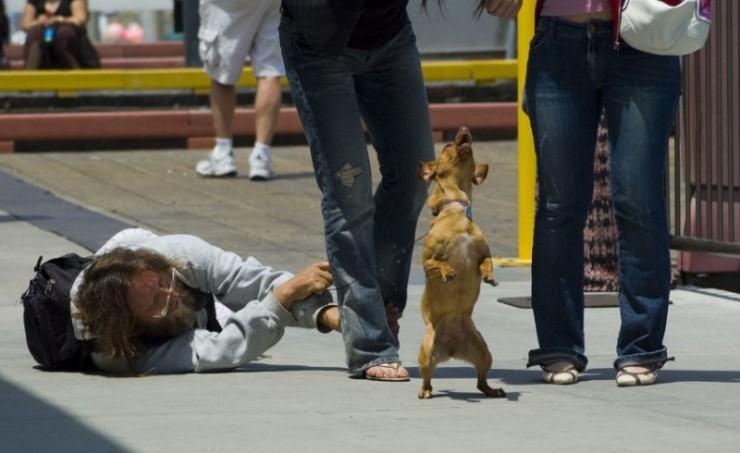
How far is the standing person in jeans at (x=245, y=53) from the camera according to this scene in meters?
11.3

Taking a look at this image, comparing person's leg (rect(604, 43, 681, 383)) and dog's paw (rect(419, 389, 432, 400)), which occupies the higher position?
person's leg (rect(604, 43, 681, 383))

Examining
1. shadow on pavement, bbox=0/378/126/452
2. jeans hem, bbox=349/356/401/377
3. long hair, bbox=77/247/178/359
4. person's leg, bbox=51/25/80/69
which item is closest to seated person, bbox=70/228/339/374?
long hair, bbox=77/247/178/359

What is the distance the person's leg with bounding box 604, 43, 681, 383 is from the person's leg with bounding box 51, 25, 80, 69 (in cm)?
1103

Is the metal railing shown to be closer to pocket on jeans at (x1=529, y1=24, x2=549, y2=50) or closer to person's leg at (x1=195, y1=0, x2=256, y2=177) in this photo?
pocket on jeans at (x1=529, y1=24, x2=549, y2=50)

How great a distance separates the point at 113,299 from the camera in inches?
213

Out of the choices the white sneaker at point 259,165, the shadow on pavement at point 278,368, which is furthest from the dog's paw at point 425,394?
the white sneaker at point 259,165

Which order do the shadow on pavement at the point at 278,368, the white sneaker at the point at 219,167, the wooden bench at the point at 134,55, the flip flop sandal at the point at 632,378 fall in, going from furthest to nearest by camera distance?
the wooden bench at the point at 134,55 → the white sneaker at the point at 219,167 → the shadow on pavement at the point at 278,368 → the flip flop sandal at the point at 632,378

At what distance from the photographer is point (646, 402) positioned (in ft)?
16.9

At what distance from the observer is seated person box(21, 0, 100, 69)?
1584cm

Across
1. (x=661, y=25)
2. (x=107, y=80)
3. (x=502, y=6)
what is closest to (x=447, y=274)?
(x=502, y=6)

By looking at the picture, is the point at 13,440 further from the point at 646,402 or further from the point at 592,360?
the point at 592,360

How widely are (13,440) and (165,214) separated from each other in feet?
18.2

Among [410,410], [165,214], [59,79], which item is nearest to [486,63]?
[59,79]

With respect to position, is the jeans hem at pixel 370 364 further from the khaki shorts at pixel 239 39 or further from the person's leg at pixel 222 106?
the person's leg at pixel 222 106
